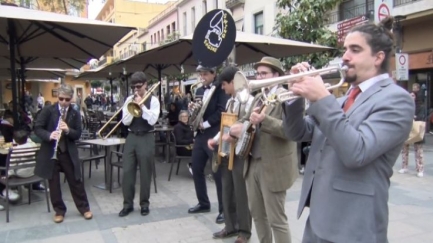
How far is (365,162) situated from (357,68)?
46cm

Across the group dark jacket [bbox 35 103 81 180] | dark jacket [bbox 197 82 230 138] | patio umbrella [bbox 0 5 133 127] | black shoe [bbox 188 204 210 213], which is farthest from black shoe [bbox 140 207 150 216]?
patio umbrella [bbox 0 5 133 127]

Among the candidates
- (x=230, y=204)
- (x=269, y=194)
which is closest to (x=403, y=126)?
(x=269, y=194)

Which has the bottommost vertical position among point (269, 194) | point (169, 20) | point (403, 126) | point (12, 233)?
point (12, 233)

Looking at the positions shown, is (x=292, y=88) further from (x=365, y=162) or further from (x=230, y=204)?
(x=230, y=204)

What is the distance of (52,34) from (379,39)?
21.3 ft

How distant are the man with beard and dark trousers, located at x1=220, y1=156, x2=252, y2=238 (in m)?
1.87

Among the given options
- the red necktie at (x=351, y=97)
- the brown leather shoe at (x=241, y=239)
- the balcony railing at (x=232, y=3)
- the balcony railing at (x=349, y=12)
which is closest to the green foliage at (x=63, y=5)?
the balcony railing at (x=232, y=3)

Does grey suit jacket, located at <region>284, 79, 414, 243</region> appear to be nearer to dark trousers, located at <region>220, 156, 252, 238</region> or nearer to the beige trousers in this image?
the beige trousers

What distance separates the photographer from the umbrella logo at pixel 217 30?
16.6 feet

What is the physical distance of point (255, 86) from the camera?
85.7 inches

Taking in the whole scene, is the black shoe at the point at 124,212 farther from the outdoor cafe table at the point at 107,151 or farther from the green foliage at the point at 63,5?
the green foliage at the point at 63,5

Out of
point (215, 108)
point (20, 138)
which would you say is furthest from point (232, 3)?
point (215, 108)

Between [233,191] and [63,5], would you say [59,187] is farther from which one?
A: [63,5]

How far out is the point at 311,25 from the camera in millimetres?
9203
